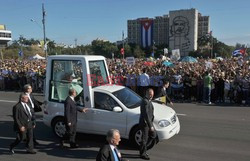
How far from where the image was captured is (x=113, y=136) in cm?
369

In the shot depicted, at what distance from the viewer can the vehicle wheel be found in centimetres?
786

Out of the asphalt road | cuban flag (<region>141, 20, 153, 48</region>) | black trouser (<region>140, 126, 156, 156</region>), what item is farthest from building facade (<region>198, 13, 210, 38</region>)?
black trouser (<region>140, 126, 156, 156</region>)

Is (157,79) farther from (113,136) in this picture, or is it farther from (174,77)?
(113,136)

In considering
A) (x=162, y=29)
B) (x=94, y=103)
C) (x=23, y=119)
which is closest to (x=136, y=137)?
(x=94, y=103)

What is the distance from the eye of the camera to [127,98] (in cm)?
769

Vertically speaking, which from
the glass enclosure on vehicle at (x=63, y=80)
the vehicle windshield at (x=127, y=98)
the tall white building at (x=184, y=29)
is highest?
the tall white building at (x=184, y=29)

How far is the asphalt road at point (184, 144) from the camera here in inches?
258

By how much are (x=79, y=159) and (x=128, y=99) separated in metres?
2.13

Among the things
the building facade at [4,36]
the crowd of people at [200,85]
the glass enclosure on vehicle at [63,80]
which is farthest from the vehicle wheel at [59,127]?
the building facade at [4,36]

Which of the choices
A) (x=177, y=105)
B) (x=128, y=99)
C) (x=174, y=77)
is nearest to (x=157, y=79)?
(x=174, y=77)

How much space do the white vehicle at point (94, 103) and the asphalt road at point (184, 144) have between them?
0.40m

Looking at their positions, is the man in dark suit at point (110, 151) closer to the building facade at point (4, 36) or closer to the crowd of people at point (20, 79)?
the crowd of people at point (20, 79)

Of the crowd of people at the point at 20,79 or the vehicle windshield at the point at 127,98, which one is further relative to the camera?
the crowd of people at the point at 20,79

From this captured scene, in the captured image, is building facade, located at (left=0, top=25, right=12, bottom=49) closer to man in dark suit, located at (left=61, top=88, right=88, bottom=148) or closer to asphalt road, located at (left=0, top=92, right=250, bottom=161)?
asphalt road, located at (left=0, top=92, right=250, bottom=161)
